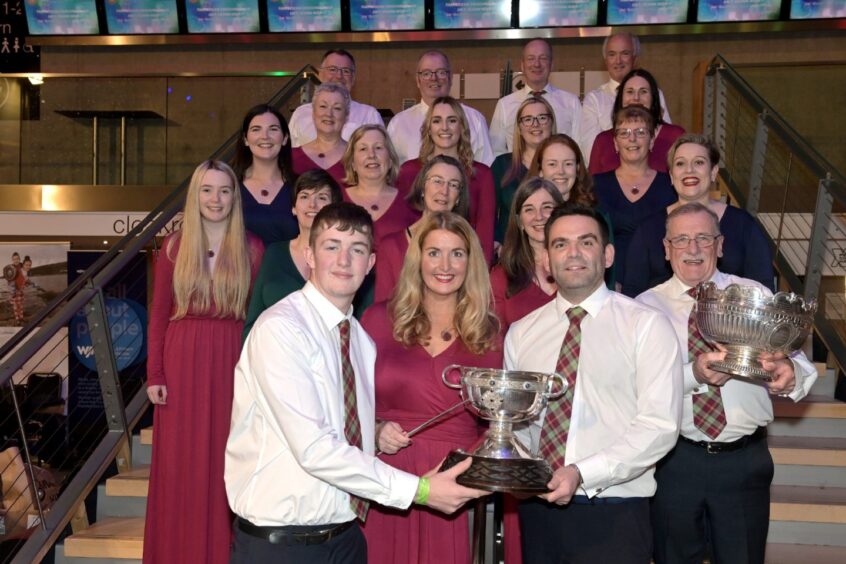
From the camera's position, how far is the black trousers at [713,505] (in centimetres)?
328

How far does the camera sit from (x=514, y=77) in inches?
373

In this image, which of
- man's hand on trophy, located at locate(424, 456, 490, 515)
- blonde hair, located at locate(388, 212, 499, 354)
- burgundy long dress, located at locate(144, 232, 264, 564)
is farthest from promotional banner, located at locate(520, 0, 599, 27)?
man's hand on trophy, located at locate(424, 456, 490, 515)

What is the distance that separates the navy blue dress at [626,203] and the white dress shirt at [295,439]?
2.43 m

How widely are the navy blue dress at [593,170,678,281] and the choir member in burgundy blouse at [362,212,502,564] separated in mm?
1632

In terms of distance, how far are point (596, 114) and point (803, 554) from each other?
10.4 feet

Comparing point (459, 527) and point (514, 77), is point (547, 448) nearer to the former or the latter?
point (459, 527)

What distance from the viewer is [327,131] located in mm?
5527

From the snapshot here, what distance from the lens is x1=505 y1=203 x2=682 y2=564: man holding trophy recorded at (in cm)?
283

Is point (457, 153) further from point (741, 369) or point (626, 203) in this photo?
point (741, 369)

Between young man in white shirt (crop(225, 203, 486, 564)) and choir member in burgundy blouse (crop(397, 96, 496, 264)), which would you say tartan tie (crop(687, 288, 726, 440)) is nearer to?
young man in white shirt (crop(225, 203, 486, 564))

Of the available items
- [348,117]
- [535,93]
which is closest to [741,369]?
[535,93]

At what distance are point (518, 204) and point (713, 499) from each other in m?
1.38

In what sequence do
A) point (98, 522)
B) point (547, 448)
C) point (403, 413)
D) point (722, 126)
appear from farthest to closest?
point (722, 126), point (98, 522), point (403, 413), point (547, 448)

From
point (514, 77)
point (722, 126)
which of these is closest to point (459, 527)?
point (722, 126)
